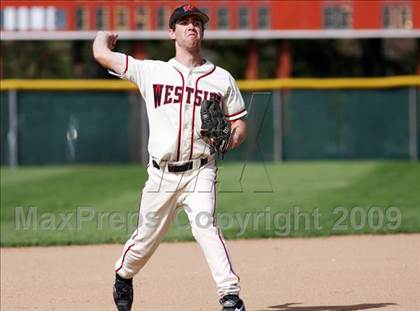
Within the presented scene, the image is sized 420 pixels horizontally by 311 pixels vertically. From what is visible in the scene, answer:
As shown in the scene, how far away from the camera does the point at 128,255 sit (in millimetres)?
5598

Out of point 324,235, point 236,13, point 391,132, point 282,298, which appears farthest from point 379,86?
point 282,298

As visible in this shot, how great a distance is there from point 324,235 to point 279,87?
8.85 meters

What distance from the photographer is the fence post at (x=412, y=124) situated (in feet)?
59.5

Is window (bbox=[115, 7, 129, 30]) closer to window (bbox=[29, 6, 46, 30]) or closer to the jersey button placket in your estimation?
window (bbox=[29, 6, 46, 30])

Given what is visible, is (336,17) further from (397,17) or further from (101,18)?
(101,18)

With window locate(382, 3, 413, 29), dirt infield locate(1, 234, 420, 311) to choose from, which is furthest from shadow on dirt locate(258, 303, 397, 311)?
window locate(382, 3, 413, 29)

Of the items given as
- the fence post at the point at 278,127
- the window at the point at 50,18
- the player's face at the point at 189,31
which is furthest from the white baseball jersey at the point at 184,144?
the window at the point at 50,18

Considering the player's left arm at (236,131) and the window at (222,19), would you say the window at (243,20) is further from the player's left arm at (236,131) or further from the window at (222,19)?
the player's left arm at (236,131)

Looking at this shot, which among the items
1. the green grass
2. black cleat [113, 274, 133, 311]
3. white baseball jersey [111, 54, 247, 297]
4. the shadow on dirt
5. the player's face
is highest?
the player's face

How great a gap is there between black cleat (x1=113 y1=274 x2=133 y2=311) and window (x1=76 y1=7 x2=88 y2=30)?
12949 mm

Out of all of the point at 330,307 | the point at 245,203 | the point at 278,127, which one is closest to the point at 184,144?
the point at 330,307

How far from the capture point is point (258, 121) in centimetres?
1794

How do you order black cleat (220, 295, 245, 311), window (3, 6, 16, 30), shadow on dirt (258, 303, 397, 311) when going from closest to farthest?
black cleat (220, 295, 245, 311)
shadow on dirt (258, 303, 397, 311)
window (3, 6, 16, 30)

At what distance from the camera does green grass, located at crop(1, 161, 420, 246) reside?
10001 mm
